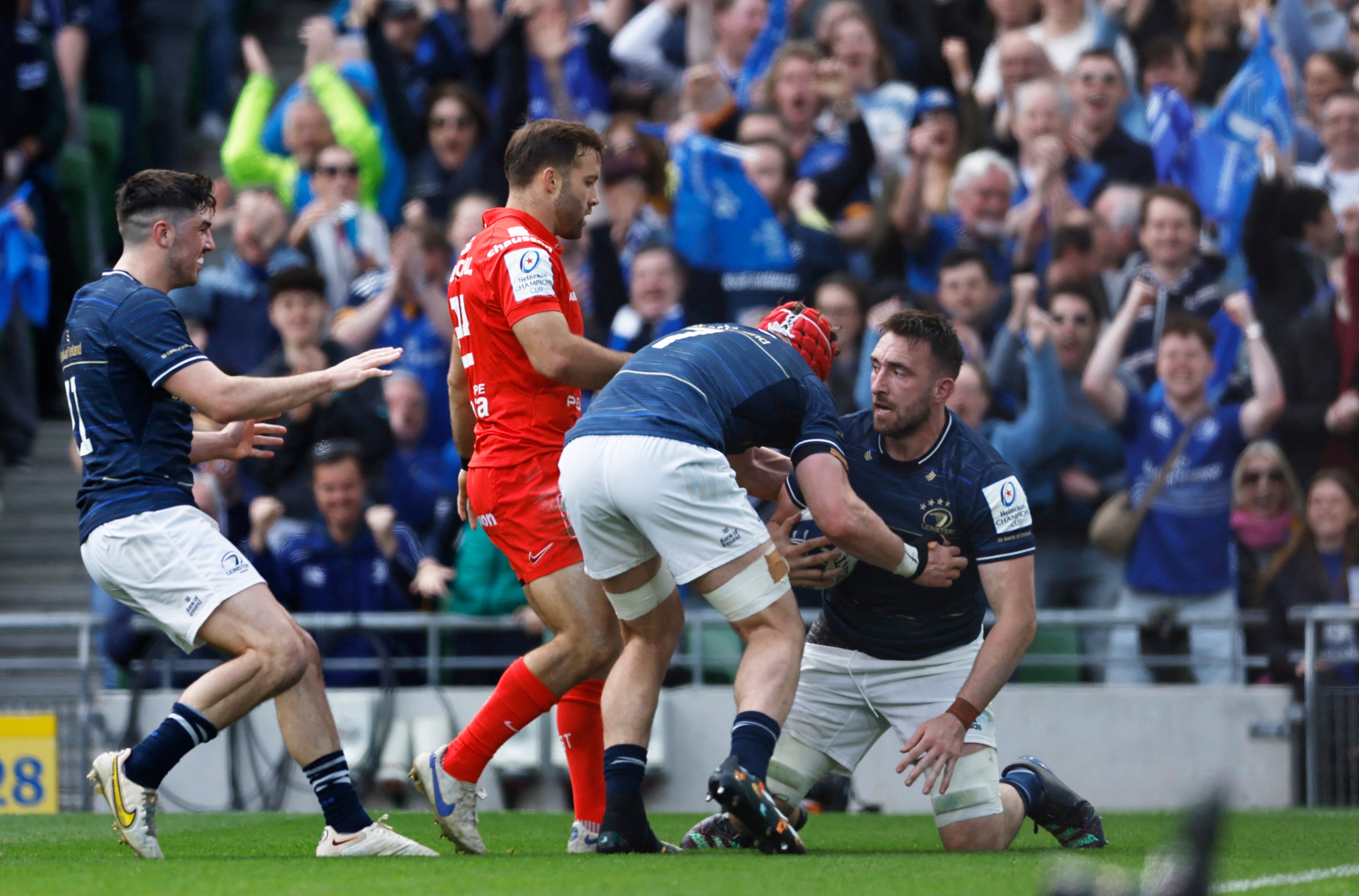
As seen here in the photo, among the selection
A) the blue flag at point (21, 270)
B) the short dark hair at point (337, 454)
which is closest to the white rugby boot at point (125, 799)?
the short dark hair at point (337, 454)

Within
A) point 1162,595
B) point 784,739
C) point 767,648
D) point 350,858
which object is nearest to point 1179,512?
point 1162,595

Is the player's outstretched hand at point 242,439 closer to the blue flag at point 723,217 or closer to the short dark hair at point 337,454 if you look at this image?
the short dark hair at point 337,454

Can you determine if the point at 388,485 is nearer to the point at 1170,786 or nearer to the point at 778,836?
the point at 1170,786

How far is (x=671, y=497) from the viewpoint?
544cm

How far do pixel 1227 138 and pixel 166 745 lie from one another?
27.2 feet

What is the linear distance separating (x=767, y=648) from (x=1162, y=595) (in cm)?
482

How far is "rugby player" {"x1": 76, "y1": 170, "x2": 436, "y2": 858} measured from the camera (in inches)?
220

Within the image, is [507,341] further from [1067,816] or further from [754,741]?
[1067,816]

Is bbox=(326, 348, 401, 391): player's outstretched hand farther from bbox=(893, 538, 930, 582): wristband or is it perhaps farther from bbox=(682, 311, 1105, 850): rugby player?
bbox=(893, 538, 930, 582): wristband

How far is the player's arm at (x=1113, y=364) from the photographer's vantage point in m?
9.90

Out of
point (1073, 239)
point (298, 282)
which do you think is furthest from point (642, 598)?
point (1073, 239)

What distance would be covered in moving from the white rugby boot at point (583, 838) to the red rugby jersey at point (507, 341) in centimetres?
130

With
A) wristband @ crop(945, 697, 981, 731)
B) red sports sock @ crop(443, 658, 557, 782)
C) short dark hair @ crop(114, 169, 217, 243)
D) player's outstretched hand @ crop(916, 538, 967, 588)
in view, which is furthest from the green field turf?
short dark hair @ crop(114, 169, 217, 243)

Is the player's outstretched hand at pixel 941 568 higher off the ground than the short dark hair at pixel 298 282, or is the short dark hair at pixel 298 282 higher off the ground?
the short dark hair at pixel 298 282
